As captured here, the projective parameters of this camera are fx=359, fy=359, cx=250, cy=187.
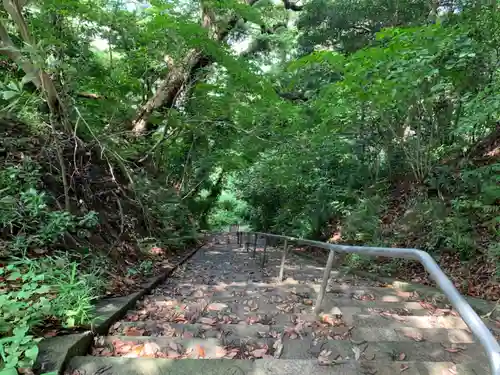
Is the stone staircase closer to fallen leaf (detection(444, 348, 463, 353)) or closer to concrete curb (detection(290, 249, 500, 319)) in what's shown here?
fallen leaf (detection(444, 348, 463, 353))

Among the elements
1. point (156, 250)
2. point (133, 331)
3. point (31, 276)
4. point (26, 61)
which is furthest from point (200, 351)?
point (156, 250)

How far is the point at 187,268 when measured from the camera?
689cm

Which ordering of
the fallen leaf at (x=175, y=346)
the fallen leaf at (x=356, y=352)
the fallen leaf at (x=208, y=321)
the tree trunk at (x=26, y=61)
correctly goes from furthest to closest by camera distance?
the tree trunk at (x=26, y=61) < the fallen leaf at (x=208, y=321) < the fallen leaf at (x=175, y=346) < the fallen leaf at (x=356, y=352)

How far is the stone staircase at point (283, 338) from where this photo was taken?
1992 millimetres

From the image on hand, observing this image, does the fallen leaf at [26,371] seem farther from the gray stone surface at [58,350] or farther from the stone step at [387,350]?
the stone step at [387,350]

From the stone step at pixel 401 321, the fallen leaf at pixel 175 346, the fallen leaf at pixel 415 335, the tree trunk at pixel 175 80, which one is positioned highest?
the tree trunk at pixel 175 80

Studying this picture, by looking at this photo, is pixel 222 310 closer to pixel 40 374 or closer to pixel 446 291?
pixel 40 374

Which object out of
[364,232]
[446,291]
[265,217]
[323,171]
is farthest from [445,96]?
[265,217]

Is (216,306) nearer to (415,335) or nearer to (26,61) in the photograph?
(415,335)

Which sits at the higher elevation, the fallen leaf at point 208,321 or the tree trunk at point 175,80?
the tree trunk at point 175,80

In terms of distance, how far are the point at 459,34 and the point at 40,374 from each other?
20.1 ft

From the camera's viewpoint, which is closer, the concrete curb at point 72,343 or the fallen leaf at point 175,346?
the concrete curb at point 72,343

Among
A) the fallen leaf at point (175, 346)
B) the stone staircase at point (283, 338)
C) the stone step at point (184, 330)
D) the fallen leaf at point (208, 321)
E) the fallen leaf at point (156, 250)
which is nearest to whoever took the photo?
the stone staircase at point (283, 338)

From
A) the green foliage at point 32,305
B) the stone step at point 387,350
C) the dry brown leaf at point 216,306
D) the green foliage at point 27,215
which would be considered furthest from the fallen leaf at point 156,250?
the stone step at point 387,350
